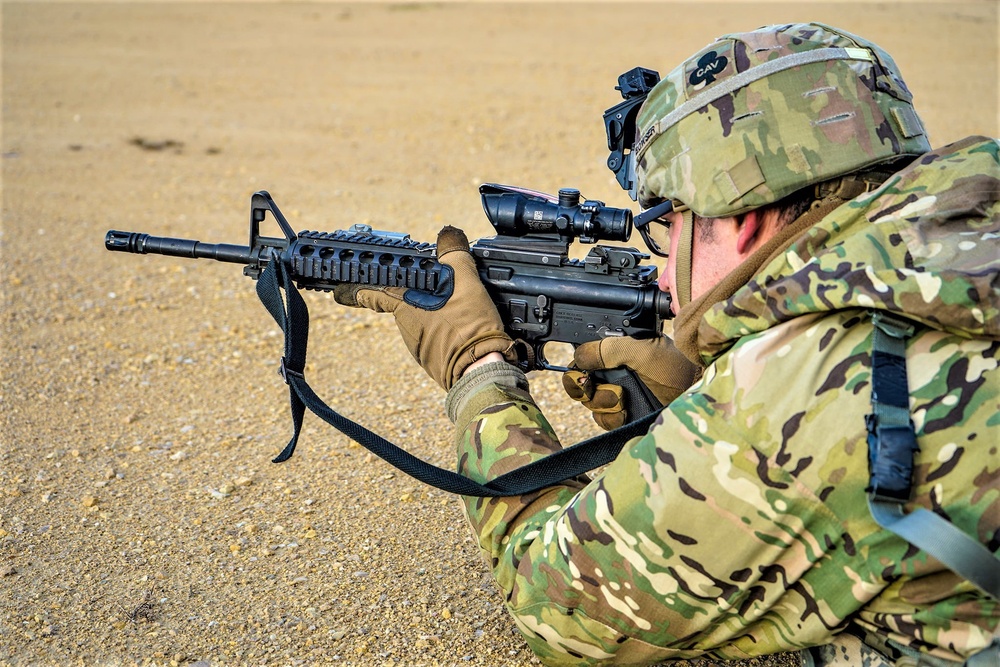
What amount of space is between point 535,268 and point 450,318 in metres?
0.41

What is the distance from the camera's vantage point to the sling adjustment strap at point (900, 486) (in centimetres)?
204

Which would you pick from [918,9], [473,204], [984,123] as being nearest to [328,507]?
[473,204]

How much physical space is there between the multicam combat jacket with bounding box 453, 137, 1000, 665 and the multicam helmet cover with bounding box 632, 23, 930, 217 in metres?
0.15

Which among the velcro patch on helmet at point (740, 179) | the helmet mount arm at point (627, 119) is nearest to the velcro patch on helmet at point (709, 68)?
the velcro patch on helmet at point (740, 179)

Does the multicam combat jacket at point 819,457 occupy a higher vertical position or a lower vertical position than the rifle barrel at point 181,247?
lower

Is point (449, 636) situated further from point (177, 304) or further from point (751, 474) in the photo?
point (177, 304)

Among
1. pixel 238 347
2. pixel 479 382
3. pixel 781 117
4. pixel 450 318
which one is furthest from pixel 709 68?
pixel 238 347

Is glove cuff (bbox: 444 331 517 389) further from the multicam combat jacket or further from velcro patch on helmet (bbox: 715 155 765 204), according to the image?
velcro patch on helmet (bbox: 715 155 765 204)

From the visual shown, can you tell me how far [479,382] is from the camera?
328cm

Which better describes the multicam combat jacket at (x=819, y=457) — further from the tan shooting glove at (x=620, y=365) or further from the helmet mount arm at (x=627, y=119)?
the tan shooting glove at (x=620, y=365)

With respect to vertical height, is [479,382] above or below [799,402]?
below

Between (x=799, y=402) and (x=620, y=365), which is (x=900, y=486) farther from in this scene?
(x=620, y=365)

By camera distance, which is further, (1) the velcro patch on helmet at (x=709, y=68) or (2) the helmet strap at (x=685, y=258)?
(2) the helmet strap at (x=685, y=258)

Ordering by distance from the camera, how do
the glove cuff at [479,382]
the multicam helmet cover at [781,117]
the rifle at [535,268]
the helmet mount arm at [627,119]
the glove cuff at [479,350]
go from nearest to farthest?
the multicam helmet cover at [781,117] → the helmet mount arm at [627,119] → the glove cuff at [479,382] → the glove cuff at [479,350] → the rifle at [535,268]
